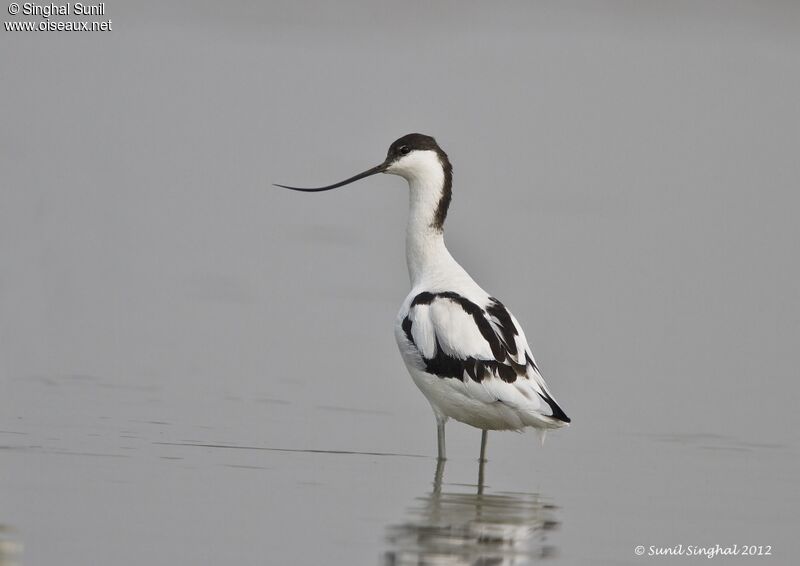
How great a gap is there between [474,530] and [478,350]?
1.61 meters

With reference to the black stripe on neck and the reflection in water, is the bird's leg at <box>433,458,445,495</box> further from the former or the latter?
the black stripe on neck

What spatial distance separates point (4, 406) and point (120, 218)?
522 centimetres

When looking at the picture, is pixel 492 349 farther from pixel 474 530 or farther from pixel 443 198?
pixel 474 530

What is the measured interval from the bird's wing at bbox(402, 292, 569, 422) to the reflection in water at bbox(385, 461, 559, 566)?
52cm

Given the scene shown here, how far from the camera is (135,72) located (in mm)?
17594

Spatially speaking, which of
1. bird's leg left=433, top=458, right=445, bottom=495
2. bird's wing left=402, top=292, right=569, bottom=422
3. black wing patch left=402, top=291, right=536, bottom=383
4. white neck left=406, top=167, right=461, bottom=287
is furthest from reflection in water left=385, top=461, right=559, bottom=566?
white neck left=406, top=167, right=461, bottom=287

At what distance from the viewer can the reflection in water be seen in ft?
18.8

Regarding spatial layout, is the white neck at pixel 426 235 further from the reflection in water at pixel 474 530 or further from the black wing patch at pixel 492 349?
the reflection in water at pixel 474 530

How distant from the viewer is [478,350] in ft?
25.2

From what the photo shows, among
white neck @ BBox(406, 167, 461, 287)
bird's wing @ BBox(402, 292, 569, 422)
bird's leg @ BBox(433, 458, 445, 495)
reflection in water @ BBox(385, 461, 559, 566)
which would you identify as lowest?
reflection in water @ BBox(385, 461, 559, 566)

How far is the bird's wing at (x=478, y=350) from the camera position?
7473 millimetres

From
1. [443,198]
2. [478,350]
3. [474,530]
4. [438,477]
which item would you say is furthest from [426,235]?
[474,530]

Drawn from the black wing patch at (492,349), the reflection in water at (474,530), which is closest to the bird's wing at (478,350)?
the black wing patch at (492,349)

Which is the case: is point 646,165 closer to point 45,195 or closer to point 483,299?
point 45,195
